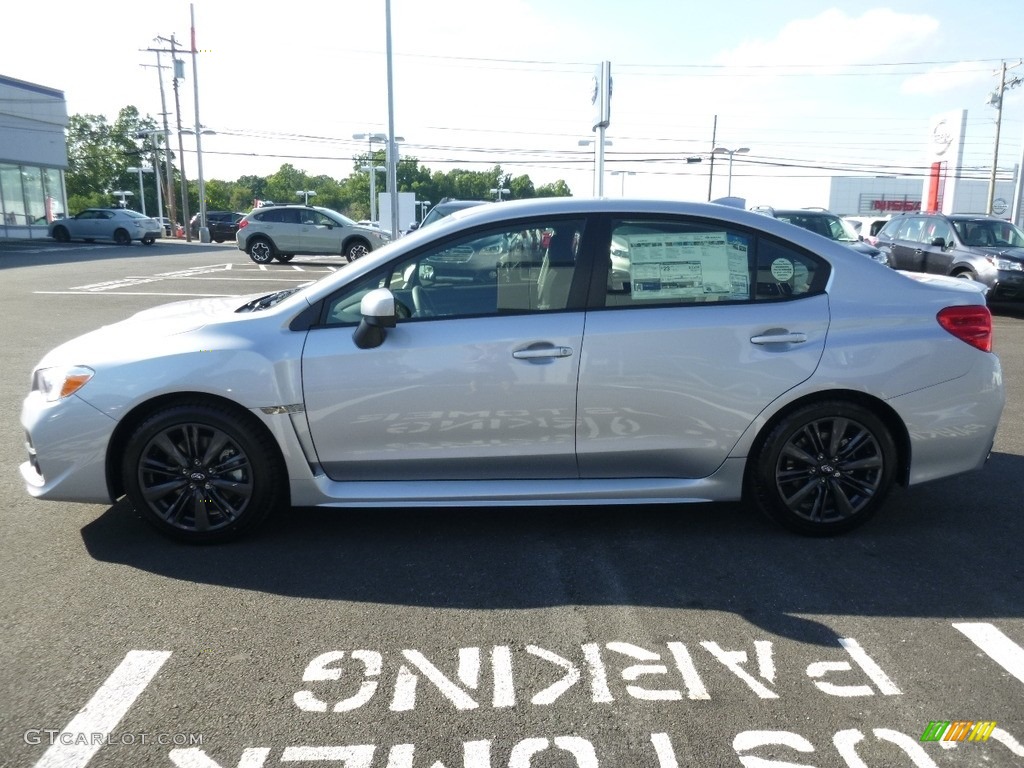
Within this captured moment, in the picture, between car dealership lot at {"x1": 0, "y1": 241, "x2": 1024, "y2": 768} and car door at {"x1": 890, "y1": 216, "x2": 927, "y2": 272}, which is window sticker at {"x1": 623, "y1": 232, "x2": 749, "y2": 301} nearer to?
car dealership lot at {"x1": 0, "y1": 241, "x2": 1024, "y2": 768}

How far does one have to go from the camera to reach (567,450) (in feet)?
13.7

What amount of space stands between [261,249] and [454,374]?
2328 centimetres

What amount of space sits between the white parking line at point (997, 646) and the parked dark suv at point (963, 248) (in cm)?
1192

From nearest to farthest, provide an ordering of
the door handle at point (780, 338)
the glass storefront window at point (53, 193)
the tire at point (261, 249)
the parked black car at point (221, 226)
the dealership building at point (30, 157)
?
the door handle at point (780, 338)
the tire at point (261, 249)
the dealership building at point (30, 157)
the glass storefront window at point (53, 193)
the parked black car at point (221, 226)

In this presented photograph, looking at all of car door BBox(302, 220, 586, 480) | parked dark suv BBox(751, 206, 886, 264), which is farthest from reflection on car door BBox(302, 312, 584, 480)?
parked dark suv BBox(751, 206, 886, 264)

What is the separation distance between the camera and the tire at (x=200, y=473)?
4.09 m

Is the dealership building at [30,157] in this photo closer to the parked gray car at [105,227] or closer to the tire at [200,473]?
the parked gray car at [105,227]

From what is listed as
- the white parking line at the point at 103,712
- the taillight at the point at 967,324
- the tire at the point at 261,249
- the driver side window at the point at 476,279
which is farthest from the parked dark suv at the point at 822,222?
the tire at the point at 261,249

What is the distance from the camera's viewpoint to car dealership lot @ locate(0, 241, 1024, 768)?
2717 millimetres

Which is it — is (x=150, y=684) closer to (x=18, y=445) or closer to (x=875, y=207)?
(x=18, y=445)

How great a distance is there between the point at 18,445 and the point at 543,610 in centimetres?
429

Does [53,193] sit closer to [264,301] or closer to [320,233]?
[320,233]

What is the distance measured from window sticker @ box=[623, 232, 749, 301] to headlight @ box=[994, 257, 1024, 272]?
11636 mm

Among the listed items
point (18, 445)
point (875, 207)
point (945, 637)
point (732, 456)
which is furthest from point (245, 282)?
point (875, 207)
